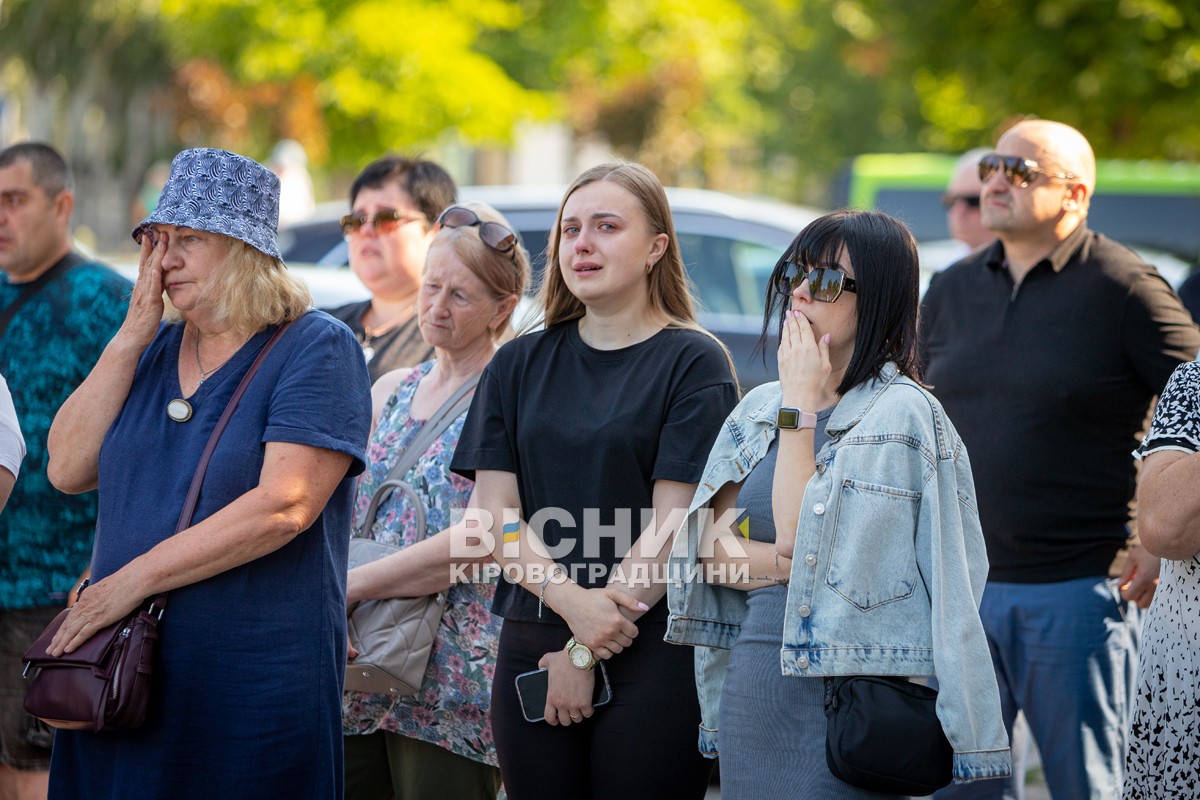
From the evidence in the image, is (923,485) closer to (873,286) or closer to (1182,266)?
(873,286)

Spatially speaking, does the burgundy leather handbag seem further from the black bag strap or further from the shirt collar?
the shirt collar

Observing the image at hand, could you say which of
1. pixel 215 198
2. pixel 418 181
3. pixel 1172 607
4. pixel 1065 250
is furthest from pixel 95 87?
pixel 1172 607

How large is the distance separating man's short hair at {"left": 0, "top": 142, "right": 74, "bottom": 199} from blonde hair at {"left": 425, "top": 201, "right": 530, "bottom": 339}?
4.99ft

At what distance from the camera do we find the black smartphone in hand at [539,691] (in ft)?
11.3

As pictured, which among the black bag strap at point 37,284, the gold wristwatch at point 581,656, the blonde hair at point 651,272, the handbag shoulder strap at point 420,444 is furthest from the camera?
the black bag strap at point 37,284

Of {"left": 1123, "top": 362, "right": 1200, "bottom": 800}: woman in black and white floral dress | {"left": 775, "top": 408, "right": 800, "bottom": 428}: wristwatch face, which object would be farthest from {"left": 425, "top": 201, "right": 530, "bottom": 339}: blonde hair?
→ {"left": 1123, "top": 362, "right": 1200, "bottom": 800}: woman in black and white floral dress

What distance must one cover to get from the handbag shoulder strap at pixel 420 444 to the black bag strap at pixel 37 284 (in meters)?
1.47

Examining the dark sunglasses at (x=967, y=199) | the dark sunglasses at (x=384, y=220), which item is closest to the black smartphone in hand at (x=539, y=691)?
the dark sunglasses at (x=384, y=220)

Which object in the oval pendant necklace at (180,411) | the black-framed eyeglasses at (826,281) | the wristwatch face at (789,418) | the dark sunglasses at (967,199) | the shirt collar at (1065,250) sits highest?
the dark sunglasses at (967,199)

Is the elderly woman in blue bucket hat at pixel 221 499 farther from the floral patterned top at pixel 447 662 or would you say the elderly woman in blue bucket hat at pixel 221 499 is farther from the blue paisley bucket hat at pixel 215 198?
the floral patterned top at pixel 447 662

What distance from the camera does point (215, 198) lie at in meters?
3.34

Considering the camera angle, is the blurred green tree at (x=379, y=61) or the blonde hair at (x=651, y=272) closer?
the blonde hair at (x=651, y=272)

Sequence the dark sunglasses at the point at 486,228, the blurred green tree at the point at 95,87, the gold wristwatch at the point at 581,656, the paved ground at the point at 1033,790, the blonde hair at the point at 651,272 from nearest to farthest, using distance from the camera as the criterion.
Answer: the gold wristwatch at the point at 581,656, the blonde hair at the point at 651,272, the dark sunglasses at the point at 486,228, the paved ground at the point at 1033,790, the blurred green tree at the point at 95,87

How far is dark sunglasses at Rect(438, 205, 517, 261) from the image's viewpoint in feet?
14.0
